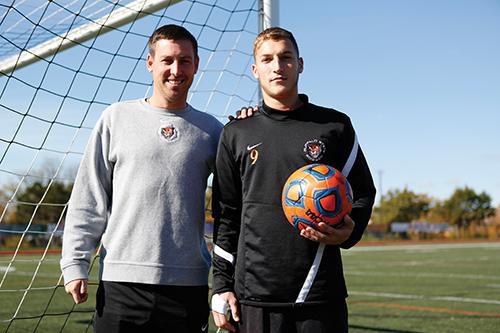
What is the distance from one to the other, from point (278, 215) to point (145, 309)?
671 mm

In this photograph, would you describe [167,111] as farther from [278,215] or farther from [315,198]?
[315,198]

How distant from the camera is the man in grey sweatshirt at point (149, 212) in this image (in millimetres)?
2600

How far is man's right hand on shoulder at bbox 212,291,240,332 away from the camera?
2.52m

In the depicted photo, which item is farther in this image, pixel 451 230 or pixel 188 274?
pixel 451 230

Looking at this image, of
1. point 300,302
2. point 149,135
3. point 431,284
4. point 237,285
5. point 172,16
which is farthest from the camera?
point 431,284

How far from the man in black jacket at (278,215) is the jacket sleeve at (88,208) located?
0.49m

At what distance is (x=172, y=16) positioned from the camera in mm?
4766

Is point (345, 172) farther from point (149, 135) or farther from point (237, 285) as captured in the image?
point (149, 135)

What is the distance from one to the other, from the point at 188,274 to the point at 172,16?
8.76 feet

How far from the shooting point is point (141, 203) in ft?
8.67

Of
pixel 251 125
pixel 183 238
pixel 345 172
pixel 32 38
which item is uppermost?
pixel 32 38

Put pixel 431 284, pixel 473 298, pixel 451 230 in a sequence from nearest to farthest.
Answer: pixel 473 298 → pixel 431 284 → pixel 451 230

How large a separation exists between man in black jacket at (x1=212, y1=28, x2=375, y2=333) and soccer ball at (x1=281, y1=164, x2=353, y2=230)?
4cm

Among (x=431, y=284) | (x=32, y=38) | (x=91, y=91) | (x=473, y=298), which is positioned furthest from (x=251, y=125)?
(x=431, y=284)
